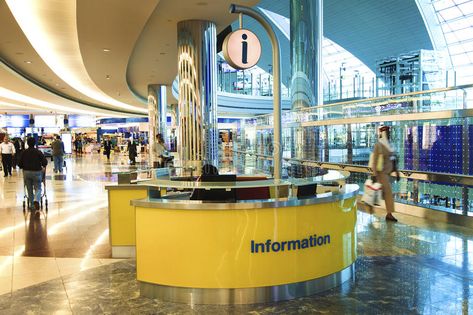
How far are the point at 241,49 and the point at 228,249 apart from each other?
215 cm

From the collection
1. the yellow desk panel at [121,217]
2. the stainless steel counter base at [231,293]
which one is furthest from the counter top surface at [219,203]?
the yellow desk panel at [121,217]

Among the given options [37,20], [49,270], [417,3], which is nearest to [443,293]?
[49,270]

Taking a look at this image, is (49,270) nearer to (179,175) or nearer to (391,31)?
(179,175)

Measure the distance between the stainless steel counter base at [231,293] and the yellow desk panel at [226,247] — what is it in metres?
0.05

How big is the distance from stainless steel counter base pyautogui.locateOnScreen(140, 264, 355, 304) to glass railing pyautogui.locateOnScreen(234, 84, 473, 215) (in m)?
4.16

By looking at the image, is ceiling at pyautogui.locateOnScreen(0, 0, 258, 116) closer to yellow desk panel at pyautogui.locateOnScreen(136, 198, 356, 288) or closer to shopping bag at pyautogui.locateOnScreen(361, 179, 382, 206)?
shopping bag at pyautogui.locateOnScreen(361, 179, 382, 206)

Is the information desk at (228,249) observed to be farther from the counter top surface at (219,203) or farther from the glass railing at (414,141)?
the glass railing at (414,141)

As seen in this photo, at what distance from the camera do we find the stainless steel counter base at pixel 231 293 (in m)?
4.11

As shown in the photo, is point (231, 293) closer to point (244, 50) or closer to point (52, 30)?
point (244, 50)

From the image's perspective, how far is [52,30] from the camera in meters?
11.6

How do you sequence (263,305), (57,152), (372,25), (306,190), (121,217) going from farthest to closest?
(372,25) < (57,152) < (121,217) < (306,190) < (263,305)

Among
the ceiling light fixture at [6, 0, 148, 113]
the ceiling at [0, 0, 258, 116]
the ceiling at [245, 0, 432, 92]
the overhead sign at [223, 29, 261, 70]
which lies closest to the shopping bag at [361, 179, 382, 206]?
the overhead sign at [223, 29, 261, 70]

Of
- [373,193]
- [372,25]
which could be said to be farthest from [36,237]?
[372,25]

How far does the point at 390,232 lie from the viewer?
6.85 metres
